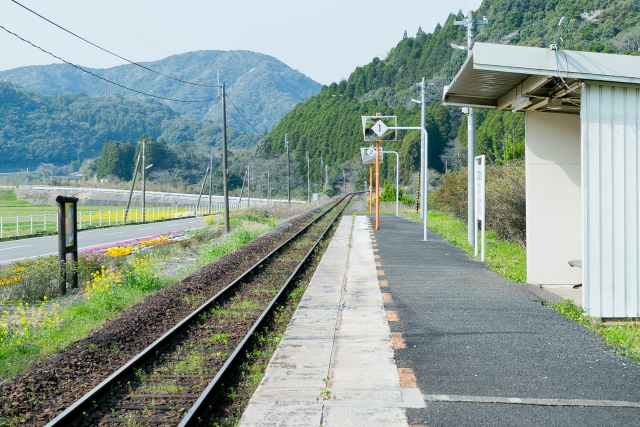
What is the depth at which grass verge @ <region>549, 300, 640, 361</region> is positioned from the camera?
23.3ft

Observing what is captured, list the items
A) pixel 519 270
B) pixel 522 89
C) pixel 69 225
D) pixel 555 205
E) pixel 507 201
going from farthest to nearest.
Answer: pixel 507 201 → pixel 69 225 → pixel 519 270 → pixel 555 205 → pixel 522 89

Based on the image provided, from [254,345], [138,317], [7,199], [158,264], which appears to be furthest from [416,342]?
[7,199]

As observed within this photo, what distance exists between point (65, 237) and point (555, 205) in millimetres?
9323

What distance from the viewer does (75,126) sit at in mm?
129000

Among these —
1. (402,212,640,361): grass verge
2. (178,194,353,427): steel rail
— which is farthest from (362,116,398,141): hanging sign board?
(178,194,353,427): steel rail

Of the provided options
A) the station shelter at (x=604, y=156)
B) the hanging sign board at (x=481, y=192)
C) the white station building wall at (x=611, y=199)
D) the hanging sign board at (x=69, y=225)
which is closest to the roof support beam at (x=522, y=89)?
the station shelter at (x=604, y=156)

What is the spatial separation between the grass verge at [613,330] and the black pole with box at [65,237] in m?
9.30

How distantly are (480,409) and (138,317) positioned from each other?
19.6 feet

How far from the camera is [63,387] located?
6598 millimetres

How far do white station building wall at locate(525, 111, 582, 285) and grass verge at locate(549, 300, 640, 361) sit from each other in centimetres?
194

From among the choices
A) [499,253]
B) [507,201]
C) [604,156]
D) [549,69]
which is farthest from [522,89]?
[507,201]

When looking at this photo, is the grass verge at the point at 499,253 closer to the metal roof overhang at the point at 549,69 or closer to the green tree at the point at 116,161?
the metal roof overhang at the point at 549,69

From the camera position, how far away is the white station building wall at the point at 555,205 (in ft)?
38.2

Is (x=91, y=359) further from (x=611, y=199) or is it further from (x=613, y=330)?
(x=611, y=199)
